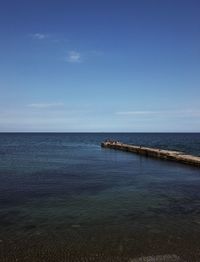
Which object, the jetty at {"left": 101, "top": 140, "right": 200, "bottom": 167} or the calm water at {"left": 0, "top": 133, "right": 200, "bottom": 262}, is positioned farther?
the jetty at {"left": 101, "top": 140, "right": 200, "bottom": 167}

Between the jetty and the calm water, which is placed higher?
the jetty

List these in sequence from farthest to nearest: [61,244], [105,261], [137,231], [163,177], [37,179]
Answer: [163,177], [37,179], [137,231], [61,244], [105,261]

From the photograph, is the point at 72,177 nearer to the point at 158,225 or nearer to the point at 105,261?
the point at 158,225

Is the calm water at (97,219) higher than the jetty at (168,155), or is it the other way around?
the jetty at (168,155)

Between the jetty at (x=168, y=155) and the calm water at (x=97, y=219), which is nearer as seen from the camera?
the calm water at (x=97, y=219)

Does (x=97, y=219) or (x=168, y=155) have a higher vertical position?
(x=168, y=155)

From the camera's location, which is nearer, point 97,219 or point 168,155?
point 97,219

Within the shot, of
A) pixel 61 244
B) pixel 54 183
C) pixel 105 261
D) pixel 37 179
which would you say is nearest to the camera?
pixel 105 261

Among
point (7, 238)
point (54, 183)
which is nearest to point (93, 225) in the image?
point (7, 238)

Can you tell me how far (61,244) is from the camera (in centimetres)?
1012

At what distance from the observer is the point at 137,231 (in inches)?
449

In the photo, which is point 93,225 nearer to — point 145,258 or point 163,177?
point 145,258

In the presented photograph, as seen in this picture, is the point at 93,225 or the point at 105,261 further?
the point at 93,225

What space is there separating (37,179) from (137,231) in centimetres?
1311
